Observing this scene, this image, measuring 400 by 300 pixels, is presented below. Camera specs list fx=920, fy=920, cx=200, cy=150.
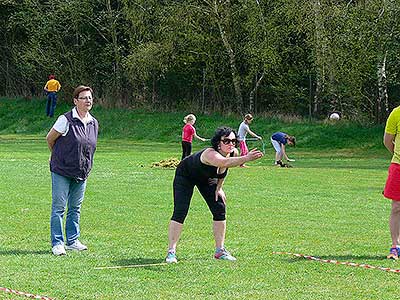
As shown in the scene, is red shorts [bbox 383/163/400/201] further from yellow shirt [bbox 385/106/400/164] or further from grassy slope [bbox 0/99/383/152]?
grassy slope [bbox 0/99/383/152]

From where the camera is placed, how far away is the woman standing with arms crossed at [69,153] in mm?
11016

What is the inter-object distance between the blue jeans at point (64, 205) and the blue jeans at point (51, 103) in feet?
117

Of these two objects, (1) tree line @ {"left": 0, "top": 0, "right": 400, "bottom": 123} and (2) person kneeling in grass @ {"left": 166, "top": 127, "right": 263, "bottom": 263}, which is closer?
(2) person kneeling in grass @ {"left": 166, "top": 127, "right": 263, "bottom": 263}

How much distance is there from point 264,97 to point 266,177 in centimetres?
2048

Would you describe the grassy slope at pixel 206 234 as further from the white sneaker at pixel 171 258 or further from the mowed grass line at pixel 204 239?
the white sneaker at pixel 171 258

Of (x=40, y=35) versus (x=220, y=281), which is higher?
(x=40, y=35)

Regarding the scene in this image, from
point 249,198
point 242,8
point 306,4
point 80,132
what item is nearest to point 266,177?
point 249,198

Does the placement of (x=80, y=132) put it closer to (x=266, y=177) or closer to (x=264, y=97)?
(x=266, y=177)

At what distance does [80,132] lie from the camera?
1109 cm

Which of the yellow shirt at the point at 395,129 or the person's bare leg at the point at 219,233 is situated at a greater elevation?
the yellow shirt at the point at 395,129

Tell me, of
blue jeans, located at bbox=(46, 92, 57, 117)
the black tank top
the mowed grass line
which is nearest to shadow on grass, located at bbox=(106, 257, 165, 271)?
the mowed grass line

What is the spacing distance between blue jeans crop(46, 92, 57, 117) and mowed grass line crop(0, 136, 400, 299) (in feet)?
77.2

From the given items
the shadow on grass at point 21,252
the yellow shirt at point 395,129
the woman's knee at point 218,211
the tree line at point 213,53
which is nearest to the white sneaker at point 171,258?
the woman's knee at point 218,211

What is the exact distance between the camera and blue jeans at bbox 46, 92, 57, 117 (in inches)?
1839
